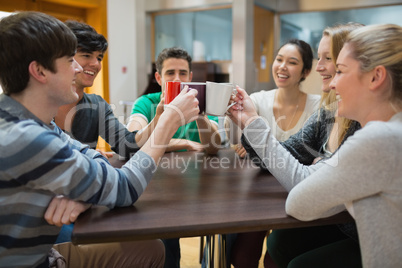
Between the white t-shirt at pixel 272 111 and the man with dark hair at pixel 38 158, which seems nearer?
the man with dark hair at pixel 38 158

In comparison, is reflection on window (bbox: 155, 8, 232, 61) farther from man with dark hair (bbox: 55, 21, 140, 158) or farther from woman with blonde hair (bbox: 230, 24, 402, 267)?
woman with blonde hair (bbox: 230, 24, 402, 267)

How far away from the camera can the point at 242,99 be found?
1.25 m

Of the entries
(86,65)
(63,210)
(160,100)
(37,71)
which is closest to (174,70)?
(160,100)

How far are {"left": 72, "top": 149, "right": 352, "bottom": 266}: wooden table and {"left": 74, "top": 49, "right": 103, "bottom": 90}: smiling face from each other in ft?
2.18

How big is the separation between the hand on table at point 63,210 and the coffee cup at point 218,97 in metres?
0.53

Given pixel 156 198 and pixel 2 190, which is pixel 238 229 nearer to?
pixel 156 198

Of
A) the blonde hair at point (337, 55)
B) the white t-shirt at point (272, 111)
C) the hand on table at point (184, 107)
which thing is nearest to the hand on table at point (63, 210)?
the hand on table at point (184, 107)

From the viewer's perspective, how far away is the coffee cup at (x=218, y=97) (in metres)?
1.19

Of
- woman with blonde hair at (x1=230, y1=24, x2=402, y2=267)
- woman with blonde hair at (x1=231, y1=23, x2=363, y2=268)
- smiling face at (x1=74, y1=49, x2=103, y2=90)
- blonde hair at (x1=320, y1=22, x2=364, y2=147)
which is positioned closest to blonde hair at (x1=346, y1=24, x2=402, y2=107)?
woman with blonde hair at (x1=230, y1=24, x2=402, y2=267)

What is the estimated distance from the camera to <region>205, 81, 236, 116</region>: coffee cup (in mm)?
1188

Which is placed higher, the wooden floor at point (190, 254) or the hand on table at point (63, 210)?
the hand on table at point (63, 210)

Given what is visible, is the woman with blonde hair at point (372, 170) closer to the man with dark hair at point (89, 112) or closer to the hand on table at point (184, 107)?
the hand on table at point (184, 107)

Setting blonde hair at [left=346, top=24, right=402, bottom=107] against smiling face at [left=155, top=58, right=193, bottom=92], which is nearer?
blonde hair at [left=346, top=24, right=402, bottom=107]

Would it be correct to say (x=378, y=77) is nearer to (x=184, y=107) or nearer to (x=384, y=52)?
(x=384, y=52)
